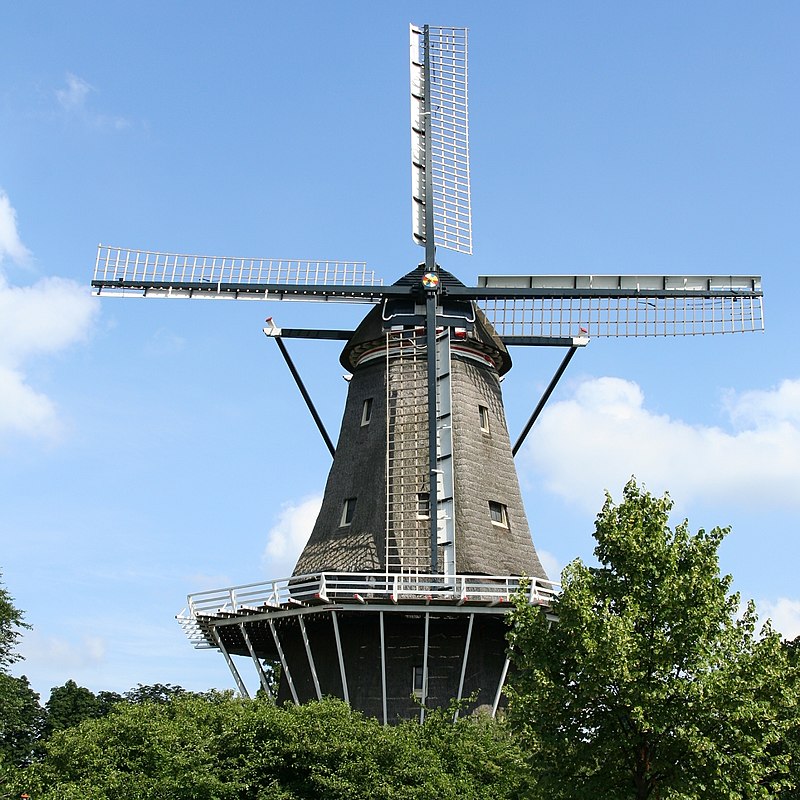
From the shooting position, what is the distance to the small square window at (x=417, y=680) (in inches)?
1114

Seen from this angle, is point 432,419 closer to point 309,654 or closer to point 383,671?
point 383,671

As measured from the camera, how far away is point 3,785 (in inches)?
1204

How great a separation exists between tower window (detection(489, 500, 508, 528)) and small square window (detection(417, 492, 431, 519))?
81.7 inches

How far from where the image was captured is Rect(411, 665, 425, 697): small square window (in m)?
28.3

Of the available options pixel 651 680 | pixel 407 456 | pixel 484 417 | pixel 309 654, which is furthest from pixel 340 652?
pixel 651 680

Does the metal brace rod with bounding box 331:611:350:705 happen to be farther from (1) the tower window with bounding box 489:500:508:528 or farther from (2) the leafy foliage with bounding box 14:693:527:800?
(1) the tower window with bounding box 489:500:508:528

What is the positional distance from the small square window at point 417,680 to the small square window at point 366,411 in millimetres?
7419

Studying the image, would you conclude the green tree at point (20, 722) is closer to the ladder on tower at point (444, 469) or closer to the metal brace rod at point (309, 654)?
the metal brace rod at point (309, 654)

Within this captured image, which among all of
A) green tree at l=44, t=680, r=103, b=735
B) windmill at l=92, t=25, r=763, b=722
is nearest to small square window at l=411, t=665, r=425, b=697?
windmill at l=92, t=25, r=763, b=722

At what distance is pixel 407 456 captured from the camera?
30328 mm

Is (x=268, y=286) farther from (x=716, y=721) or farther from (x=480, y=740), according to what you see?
(x=716, y=721)

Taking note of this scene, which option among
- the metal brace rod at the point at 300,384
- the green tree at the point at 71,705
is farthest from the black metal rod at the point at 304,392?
the green tree at the point at 71,705

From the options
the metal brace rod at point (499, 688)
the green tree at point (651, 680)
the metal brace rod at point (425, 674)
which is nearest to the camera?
the green tree at point (651, 680)

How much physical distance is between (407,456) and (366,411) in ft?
9.91
